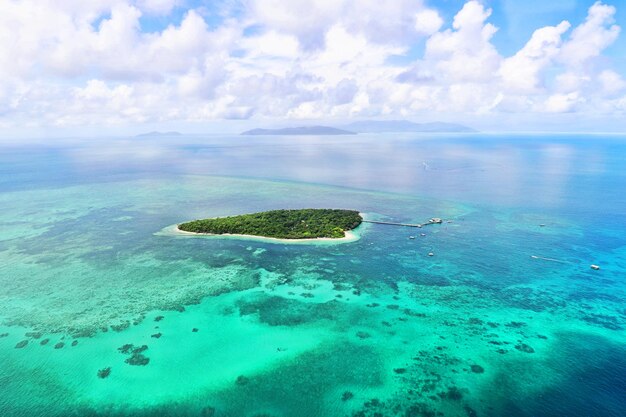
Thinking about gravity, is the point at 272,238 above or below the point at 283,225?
below

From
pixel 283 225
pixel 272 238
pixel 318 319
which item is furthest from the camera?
pixel 283 225

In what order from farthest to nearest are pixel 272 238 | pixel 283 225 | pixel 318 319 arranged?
1. pixel 283 225
2. pixel 272 238
3. pixel 318 319

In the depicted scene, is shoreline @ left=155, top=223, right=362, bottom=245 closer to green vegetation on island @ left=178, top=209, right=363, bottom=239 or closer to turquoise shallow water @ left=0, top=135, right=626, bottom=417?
green vegetation on island @ left=178, top=209, right=363, bottom=239

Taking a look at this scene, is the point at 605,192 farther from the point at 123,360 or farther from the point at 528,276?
the point at 123,360

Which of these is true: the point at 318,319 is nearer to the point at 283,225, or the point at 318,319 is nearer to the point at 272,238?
the point at 272,238

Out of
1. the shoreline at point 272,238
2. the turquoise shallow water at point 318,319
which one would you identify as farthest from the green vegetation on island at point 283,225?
the turquoise shallow water at point 318,319

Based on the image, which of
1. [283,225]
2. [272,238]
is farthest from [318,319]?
[283,225]

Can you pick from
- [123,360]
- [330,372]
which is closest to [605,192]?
[330,372]
